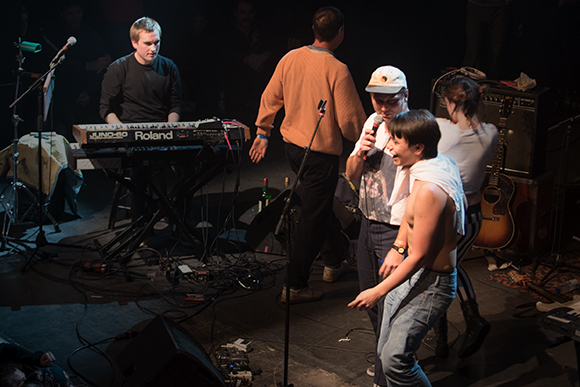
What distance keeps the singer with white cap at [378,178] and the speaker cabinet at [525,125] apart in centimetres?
207

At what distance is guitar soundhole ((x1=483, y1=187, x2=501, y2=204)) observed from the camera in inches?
178

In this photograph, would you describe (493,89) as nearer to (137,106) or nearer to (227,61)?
(137,106)

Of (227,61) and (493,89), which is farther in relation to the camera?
(227,61)

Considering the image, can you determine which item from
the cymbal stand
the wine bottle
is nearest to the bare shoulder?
the wine bottle

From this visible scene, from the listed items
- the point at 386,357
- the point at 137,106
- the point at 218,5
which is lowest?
the point at 386,357

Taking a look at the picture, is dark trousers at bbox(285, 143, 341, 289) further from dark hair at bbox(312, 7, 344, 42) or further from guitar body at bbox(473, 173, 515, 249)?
guitar body at bbox(473, 173, 515, 249)

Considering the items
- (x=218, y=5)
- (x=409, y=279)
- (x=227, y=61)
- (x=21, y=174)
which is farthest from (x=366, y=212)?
(x=218, y=5)

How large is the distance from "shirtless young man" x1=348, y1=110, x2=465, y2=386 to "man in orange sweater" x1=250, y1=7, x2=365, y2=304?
1.23 m

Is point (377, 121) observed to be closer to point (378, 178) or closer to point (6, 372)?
point (378, 178)

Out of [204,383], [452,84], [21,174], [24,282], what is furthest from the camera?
[21,174]

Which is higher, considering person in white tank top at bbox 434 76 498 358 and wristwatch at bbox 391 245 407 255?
person in white tank top at bbox 434 76 498 358

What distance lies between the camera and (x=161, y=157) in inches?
167

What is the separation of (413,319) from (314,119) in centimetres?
166

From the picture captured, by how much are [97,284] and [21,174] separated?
1852 millimetres
